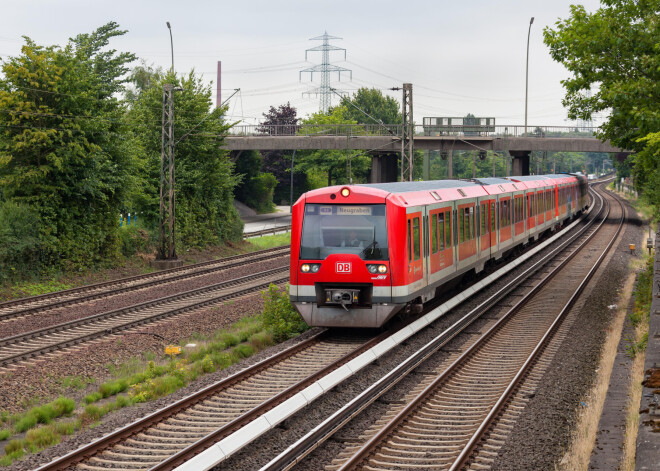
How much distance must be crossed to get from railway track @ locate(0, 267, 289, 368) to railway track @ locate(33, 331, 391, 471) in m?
5.40

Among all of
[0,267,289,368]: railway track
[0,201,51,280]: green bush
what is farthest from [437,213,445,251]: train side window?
[0,201,51,280]: green bush

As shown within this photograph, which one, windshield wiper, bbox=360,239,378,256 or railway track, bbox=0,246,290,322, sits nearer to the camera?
windshield wiper, bbox=360,239,378,256

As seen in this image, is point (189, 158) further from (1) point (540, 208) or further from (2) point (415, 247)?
(2) point (415, 247)

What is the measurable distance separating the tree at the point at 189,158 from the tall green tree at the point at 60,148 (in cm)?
511

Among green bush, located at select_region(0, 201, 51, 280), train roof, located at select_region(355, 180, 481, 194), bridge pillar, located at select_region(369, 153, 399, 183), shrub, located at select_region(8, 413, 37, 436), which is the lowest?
shrub, located at select_region(8, 413, 37, 436)

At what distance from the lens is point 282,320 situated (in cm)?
1689

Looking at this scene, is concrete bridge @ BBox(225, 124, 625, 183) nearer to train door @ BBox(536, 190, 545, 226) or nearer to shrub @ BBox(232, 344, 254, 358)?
train door @ BBox(536, 190, 545, 226)

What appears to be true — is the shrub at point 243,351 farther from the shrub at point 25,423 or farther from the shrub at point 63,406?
the shrub at point 25,423

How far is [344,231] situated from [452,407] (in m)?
4.81

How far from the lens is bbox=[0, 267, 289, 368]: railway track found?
16719 millimetres

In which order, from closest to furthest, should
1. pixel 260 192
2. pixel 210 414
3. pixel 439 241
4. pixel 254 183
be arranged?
1. pixel 210 414
2. pixel 439 241
3. pixel 254 183
4. pixel 260 192

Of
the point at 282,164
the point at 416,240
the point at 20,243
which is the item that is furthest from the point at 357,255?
the point at 282,164

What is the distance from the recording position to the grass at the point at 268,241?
42.9 m

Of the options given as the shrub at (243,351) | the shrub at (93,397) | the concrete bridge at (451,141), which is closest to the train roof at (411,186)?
the shrub at (243,351)
